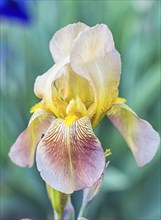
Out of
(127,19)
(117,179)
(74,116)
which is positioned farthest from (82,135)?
(127,19)

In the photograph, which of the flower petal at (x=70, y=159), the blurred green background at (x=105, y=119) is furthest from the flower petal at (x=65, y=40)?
the blurred green background at (x=105, y=119)

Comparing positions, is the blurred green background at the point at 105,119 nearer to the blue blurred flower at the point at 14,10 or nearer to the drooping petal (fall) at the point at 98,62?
the blue blurred flower at the point at 14,10

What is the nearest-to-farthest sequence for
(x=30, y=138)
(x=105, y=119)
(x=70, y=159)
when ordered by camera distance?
(x=70, y=159)
(x=30, y=138)
(x=105, y=119)

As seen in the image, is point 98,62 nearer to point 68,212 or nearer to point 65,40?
point 65,40

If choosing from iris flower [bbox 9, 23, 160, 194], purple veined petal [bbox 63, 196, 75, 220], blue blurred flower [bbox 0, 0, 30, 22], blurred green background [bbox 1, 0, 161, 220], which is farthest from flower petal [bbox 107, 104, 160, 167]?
blue blurred flower [bbox 0, 0, 30, 22]

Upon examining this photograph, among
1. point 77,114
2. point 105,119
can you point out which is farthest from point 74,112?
point 105,119

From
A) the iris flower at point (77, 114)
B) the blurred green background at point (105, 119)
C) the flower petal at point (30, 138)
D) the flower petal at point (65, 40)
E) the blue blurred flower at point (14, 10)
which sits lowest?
the blurred green background at point (105, 119)
